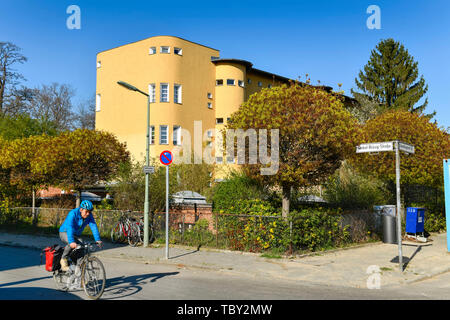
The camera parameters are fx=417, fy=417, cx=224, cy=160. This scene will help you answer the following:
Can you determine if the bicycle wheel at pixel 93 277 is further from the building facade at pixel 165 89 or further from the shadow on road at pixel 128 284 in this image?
the building facade at pixel 165 89

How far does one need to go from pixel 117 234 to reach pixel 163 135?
14213 millimetres

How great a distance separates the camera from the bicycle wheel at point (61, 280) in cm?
776

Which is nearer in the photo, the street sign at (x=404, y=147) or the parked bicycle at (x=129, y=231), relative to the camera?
the street sign at (x=404, y=147)

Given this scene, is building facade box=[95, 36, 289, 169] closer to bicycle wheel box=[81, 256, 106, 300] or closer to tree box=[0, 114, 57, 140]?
tree box=[0, 114, 57, 140]

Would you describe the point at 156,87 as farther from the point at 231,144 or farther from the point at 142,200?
the point at 231,144

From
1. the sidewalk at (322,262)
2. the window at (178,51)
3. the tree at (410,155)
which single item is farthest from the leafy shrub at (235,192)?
the window at (178,51)

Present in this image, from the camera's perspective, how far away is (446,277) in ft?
33.5

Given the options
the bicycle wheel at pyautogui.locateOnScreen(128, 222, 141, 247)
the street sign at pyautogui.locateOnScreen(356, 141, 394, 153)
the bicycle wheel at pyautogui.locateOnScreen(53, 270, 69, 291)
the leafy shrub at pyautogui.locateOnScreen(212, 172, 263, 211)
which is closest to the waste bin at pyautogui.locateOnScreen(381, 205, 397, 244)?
the leafy shrub at pyautogui.locateOnScreen(212, 172, 263, 211)

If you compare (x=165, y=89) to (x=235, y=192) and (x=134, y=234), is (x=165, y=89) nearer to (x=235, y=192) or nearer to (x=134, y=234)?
(x=235, y=192)

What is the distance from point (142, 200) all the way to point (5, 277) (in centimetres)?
818

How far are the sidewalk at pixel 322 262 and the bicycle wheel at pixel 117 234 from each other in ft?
1.76

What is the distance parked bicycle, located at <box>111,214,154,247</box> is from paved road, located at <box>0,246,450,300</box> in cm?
445

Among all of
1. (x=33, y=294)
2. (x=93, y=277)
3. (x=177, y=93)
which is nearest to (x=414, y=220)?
(x=93, y=277)

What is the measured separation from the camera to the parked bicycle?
15.3 meters
